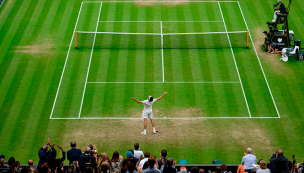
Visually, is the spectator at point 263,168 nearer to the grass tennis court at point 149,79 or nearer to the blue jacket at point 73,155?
the grass tennis court at point 149,79

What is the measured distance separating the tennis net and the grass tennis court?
0.08m

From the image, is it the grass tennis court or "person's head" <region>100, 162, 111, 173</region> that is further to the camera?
the grass tennis court

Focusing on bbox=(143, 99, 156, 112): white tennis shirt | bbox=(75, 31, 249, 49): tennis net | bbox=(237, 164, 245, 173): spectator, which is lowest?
bbox=(237, 164, 245, 173): spectator

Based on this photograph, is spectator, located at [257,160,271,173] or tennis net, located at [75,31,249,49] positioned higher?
tennis net, located at [75,31,249,49]

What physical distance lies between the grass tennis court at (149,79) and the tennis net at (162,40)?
8 cm

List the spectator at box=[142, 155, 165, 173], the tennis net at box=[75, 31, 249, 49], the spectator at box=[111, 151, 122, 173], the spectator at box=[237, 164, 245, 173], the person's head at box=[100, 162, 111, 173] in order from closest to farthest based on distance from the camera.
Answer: the person's head at box=[100, 162, 111, 173]
the spectator at box=[142, 155, 165, 173]
the spectator at box=[111, 151, 122, 173]
the spectator at box=[237, 164, 245, 173]
the tennis net at box=[75, 31, 249, 49]

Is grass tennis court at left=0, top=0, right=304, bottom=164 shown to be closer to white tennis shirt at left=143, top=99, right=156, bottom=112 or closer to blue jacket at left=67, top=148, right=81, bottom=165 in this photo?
white tennis shirt at left=143, top=99, right=156, bottom=112

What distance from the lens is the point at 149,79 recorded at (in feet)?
94.7

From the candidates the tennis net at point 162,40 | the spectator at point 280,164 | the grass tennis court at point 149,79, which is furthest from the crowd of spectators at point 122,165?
the tennis net at point 162,40

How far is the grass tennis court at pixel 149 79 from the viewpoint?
23500mm

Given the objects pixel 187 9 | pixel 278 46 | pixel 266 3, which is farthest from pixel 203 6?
pixel 278 46

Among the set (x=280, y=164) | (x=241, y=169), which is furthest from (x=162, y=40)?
(x=280, y=164)

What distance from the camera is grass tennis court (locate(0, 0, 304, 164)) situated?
77.1ft

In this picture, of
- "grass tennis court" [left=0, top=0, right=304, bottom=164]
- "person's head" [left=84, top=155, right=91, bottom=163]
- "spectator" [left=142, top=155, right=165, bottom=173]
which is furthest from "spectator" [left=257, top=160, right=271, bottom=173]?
"person's head" [left=84, top=155, right=91, bottom=163]
